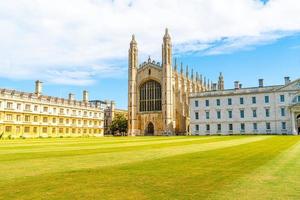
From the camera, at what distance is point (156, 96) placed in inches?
3327

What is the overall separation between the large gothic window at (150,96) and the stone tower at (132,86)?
2261mm

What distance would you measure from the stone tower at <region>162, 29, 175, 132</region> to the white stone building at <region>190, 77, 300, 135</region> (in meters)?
6.34

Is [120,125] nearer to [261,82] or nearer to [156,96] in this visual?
[156,96]

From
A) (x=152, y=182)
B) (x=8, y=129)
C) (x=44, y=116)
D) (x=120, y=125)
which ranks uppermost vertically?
(x=44, y=116)

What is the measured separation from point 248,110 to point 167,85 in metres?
21.9

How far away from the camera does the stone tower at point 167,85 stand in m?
78.9

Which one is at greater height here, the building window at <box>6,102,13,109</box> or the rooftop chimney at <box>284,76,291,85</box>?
the rooftop chimney at <box>284,76,291,85</box>

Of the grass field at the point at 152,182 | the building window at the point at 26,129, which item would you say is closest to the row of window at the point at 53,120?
the building window at the point at 26,129

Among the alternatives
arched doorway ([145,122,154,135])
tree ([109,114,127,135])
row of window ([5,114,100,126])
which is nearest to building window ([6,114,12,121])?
row of window ([5,114,100,126])

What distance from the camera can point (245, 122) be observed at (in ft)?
228

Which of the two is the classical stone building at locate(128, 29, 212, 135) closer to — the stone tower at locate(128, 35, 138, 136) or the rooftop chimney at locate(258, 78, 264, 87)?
the stone tower at locate(128, 35, 138, 136)

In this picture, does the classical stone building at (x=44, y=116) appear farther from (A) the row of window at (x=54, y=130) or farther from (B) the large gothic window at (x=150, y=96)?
(B) the large gothic window at (x=150, y=96)

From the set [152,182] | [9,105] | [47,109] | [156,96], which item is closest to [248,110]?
[156,96]

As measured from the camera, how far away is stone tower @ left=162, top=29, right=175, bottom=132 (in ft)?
259
